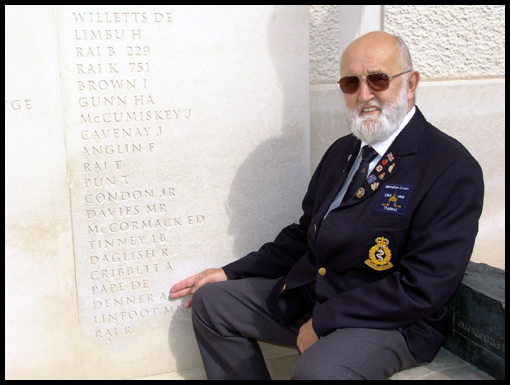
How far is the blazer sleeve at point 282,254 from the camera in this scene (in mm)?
2232

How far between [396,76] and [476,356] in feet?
3.63

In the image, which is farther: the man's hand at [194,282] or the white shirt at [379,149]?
the man's hand at [194,282]

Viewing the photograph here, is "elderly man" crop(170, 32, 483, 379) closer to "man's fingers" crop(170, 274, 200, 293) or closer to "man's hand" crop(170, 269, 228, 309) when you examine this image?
"man's hand" crop(170, 269, 228, 309)

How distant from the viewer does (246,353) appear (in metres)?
2.07

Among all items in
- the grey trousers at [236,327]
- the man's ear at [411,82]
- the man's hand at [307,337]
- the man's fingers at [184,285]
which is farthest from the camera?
the man's fingers at [184,285]

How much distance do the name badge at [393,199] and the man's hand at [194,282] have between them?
35.5 inches

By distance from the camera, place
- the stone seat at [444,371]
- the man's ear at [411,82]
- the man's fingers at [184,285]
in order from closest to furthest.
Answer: the stone seat at [444,371] < the man's ear at [411,82] < the man's fingers at [184,285]

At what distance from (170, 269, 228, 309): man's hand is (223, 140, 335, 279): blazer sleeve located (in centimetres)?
6

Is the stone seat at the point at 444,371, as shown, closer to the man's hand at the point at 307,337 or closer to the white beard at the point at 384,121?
the man's hand at the point at 307,337

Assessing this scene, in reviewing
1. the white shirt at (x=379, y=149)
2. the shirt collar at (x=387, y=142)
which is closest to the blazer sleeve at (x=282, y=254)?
the white shirt at (x=379, y=149)

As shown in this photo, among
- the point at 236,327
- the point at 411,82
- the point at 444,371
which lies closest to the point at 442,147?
the point at 411,82

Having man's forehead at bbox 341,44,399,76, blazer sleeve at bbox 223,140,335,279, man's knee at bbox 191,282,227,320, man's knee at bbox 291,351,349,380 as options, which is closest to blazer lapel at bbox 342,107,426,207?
man's forehead at bbox 341,44,399,76

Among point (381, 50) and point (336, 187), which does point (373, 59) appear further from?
point (336, 187)

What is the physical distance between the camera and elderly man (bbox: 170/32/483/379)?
1.61m
